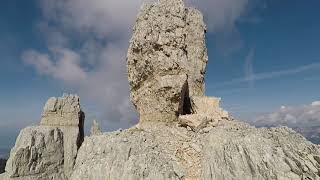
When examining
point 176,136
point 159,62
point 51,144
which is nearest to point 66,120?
point 51,144

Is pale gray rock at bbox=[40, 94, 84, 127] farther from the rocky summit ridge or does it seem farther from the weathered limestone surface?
the weathered limestone surface

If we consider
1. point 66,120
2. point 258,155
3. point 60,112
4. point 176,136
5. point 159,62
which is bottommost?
point 258,155

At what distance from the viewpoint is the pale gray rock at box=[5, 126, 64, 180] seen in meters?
37.6

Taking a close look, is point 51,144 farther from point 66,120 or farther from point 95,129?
point 95,129

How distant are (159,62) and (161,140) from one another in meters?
10.7

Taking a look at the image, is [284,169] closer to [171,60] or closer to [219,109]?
[219,109]

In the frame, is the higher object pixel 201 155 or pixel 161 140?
pixel 161 140

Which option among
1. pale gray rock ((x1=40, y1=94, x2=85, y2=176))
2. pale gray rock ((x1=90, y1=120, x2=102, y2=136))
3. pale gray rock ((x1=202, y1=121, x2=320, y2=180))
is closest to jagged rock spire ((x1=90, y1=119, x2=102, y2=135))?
pale gray rock ((x1=90, y1=120, x2=102, y2=136))

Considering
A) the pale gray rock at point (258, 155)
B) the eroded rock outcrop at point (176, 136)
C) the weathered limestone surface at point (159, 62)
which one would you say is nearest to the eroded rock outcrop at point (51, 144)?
the eroded rock outcrop at point (176, 136)

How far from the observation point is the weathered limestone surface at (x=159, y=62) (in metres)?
45.3

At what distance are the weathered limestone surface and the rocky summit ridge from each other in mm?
127

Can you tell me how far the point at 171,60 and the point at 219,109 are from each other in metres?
8.67

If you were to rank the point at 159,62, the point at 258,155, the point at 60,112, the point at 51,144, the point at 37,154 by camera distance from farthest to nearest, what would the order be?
the point at 159,62
the point at 60,112
the point at 51,144
the point at 37,154
the point at 258,155

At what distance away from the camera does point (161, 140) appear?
4141 centimetres
